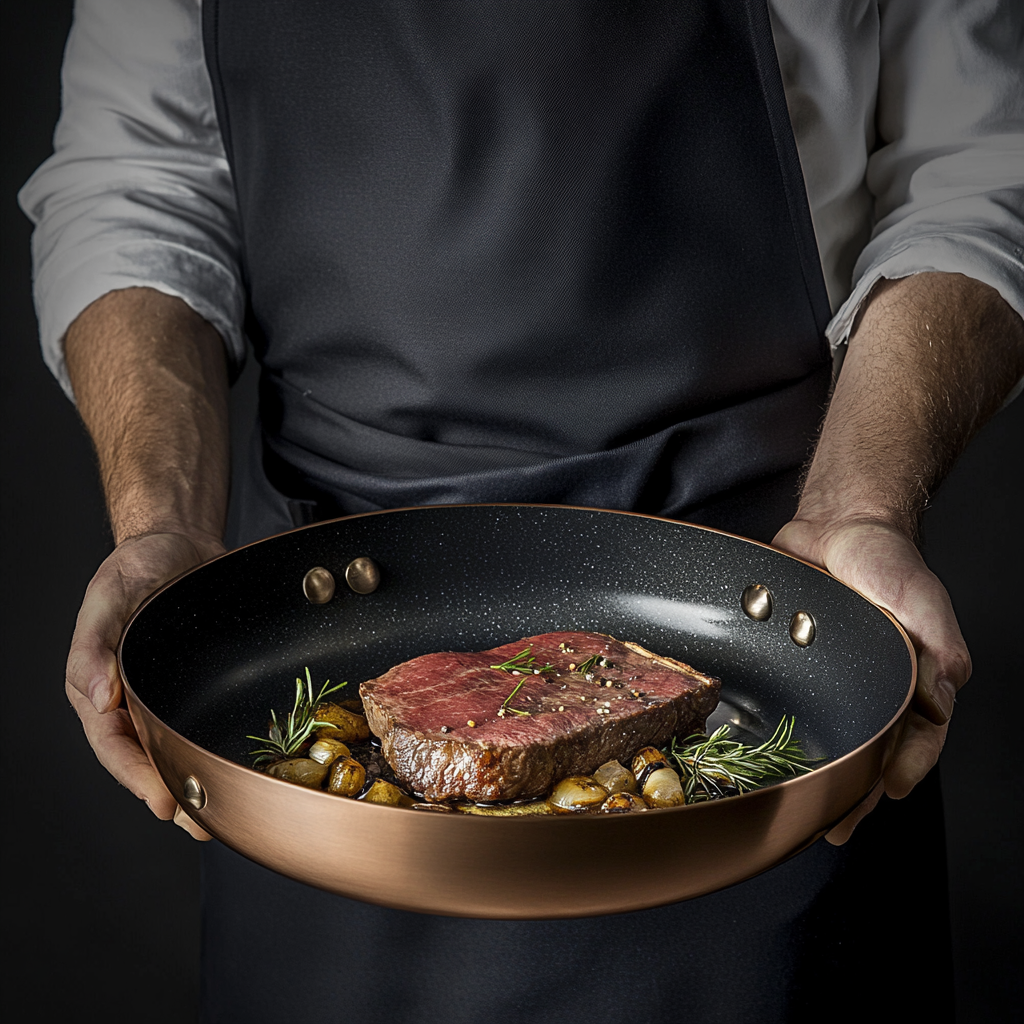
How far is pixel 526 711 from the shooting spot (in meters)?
1.09

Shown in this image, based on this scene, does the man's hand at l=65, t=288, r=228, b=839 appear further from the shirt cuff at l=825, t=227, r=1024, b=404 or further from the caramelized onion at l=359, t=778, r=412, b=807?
the shirt cuff at l=825, t=227, r=1024, b=404

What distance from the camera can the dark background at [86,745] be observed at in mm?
2178

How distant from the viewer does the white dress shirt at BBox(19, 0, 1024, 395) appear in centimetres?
125

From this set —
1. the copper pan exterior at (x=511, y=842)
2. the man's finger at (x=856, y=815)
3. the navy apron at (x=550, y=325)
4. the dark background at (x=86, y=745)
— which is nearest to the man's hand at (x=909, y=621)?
the man's finger at (x=856, y=815)

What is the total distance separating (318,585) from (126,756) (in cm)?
31

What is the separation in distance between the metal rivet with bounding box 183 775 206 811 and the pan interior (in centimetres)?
19

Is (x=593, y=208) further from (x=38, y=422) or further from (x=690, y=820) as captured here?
(x=38, y=422)

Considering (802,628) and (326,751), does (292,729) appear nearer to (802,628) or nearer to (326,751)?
(326,751)

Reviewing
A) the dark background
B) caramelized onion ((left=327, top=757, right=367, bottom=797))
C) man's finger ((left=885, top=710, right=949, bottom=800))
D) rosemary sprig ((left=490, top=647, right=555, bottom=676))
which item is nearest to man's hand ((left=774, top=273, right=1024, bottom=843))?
man's finger ((left=885, top=710, right=949, bottom=800))

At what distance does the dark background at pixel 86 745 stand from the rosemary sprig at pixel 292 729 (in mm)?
1310

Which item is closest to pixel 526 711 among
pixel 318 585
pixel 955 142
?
pixel 318 585

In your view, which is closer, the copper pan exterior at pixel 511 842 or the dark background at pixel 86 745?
the copper pan exterior at pixel 511 842

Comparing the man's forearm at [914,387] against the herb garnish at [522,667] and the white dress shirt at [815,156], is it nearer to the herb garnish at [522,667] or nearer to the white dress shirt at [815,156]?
the white dress shirt at [815,156]

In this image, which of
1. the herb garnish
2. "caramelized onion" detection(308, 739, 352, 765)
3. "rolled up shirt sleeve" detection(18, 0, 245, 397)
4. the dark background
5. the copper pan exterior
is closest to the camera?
the copper pan exterior
